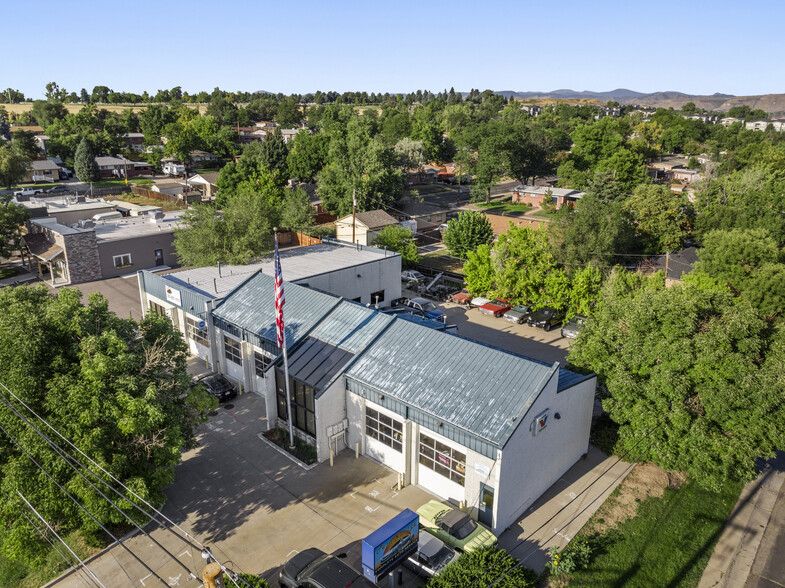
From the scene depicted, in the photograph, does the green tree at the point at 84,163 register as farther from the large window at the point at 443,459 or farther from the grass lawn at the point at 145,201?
the large window at the point at 443,459

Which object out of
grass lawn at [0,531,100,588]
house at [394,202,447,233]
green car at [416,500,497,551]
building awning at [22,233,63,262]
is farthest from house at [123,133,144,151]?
green car at [416,500,497,551]

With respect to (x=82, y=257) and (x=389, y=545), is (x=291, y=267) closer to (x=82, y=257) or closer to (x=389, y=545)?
(x=82, y=257)

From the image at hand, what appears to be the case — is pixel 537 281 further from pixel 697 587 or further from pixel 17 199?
pixel 17 199

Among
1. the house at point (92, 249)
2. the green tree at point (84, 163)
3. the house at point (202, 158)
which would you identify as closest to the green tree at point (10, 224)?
the house at point (92, 249)

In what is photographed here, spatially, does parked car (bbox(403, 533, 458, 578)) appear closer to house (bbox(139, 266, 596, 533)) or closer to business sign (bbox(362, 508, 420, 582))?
business sign (bbox(362, 508, 420, 582))

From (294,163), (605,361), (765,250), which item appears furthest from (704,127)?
(605,361)
